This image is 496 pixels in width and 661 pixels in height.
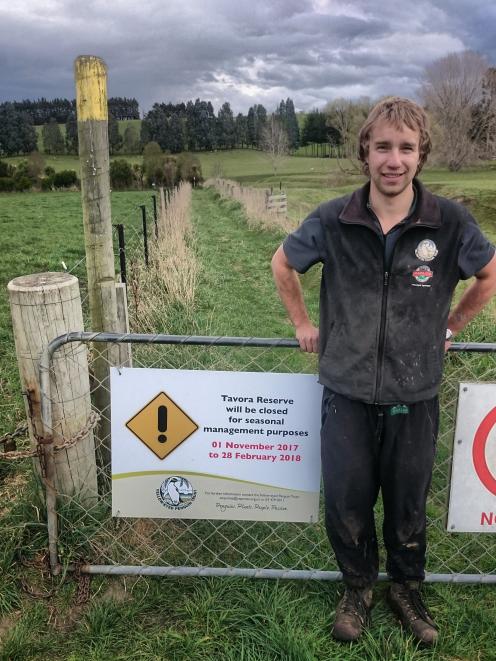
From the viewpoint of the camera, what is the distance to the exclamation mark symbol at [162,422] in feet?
9.09

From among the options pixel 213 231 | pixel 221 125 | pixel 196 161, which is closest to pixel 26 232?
pixel 213 231

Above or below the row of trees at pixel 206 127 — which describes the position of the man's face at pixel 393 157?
below

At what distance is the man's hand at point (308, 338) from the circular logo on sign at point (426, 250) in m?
0.58

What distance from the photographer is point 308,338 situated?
2.59 metres

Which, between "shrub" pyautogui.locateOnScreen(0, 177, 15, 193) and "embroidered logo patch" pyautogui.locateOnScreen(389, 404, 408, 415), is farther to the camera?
"shrub" pyautogui.locateOnScreen(0, 177, 15, 193)

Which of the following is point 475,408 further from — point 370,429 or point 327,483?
point 327,483

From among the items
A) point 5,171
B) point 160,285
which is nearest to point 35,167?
point 5,171

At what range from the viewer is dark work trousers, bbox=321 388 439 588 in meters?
2.48

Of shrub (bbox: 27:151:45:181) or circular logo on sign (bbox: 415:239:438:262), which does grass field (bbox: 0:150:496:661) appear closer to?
circular logo on sign (bbox: 415:239:438:262)

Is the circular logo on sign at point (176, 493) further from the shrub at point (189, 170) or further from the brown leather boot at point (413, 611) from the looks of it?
the shrub at point (189, 170)

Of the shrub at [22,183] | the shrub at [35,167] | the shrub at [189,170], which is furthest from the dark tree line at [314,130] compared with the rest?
the shrub at [22,183]

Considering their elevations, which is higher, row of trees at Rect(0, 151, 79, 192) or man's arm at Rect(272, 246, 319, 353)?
row of trees at Rect(0, 151, 79, 192)

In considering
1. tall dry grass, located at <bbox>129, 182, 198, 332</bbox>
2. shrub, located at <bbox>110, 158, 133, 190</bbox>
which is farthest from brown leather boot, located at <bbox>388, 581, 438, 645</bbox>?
shrub, located at <bbox>110, 158, 133, 190</bbox>

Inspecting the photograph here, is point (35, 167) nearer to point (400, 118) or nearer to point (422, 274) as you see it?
point (400, 118)
